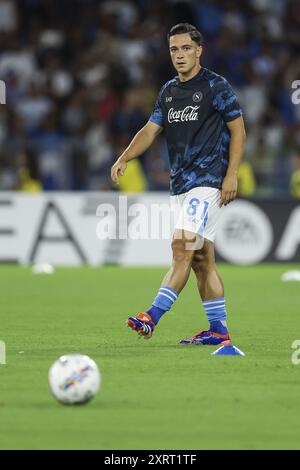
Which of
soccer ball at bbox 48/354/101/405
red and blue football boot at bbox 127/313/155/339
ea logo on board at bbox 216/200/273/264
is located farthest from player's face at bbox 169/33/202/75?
ea logo on board at bbox 216/200/273/264

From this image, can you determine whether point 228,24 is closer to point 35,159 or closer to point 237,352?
point 35,159

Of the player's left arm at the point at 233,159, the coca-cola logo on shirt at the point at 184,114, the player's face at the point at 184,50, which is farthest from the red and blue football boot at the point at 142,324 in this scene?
the player's face at the point at 184,50

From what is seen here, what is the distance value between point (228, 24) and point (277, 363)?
15943 mm

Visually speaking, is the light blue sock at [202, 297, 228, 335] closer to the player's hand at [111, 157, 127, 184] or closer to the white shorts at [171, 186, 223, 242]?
the white shorts at [171, 186, 223, 242]

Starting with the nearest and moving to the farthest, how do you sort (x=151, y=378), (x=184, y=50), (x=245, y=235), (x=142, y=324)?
(x=151, y=378), (x=142, y=324), (x=184, y=50), (x=245, y=235)

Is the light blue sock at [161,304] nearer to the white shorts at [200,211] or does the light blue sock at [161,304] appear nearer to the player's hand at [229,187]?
the white shorts at [200,211]

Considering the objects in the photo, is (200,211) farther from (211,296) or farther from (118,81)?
(118,81)

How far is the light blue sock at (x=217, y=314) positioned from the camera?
959 cm

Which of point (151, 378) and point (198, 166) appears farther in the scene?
point (198, 166)

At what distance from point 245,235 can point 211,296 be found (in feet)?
32.9

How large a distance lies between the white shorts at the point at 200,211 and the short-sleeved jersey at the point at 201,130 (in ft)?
0.21

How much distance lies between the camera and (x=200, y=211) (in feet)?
31.0

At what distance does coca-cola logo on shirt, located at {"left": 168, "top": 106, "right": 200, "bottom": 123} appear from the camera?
9555 mm

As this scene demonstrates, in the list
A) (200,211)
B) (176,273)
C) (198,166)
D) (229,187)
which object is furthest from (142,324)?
(198,166)
